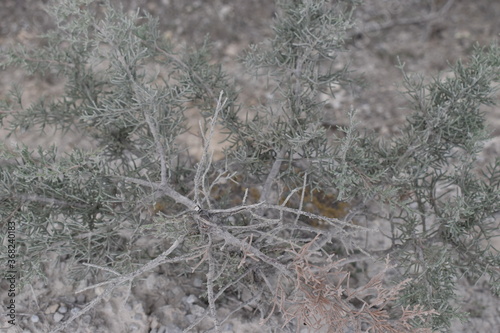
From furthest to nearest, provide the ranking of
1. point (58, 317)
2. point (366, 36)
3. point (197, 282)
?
point (366, 36), point (197, 282), point (58, 317)

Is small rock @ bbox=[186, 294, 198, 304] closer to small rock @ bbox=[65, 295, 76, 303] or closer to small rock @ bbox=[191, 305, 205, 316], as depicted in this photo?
small rock @ bbox=[191, 305, 205, 316]

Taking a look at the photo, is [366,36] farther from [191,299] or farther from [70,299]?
[70,299]

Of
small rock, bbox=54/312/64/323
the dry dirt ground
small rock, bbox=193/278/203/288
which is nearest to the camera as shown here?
small rock, bbox=54/312/64/323

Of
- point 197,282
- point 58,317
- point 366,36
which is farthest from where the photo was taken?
point 366,36

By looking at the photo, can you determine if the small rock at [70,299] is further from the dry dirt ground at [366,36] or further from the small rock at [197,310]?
the dry dirt ground at [366,36]

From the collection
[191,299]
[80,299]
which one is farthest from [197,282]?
[80,299]

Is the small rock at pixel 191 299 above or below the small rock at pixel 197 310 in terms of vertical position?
above

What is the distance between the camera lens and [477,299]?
227 cm

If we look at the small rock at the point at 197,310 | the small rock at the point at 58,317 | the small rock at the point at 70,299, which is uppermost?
the small rock at the point at 70,299

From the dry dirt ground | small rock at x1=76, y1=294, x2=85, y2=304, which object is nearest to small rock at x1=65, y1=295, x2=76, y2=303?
small rock at x1=76, y1=294, x2=85, y2=304

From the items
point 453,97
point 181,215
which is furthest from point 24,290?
point 453,97

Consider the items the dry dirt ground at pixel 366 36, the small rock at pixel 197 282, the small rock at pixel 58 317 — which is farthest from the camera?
the dry dirt ground at pixel 366 36

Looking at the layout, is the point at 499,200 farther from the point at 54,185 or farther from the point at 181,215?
the point at 54,185

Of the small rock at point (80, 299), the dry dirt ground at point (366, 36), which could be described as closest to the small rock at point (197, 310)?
the small rock at point (80, 299)
